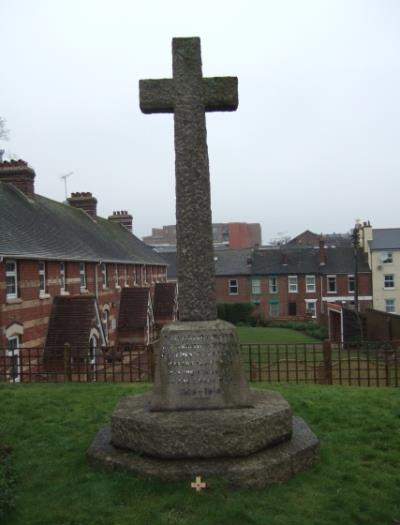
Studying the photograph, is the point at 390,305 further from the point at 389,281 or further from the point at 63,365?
the point at 63,365

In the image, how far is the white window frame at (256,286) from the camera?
53094mm

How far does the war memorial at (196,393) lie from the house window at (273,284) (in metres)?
46.1

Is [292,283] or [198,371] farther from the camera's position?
[292,283]

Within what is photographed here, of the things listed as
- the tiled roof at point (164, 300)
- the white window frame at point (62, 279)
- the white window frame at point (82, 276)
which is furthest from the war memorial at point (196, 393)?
the tiled roof at point (164, 300)

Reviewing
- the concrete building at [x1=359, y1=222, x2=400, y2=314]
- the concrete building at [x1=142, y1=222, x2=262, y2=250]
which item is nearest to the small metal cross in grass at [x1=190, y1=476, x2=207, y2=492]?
the concrete building at [x1=359, y1=222, x2=400, y2=314]

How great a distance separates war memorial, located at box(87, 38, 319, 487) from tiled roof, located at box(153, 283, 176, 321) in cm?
3006

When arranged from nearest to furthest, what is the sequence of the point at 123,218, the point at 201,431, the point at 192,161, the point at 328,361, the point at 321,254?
the point at 201,431, the point at 192,161, the point at 328,361, the point at 123,218, the point at 321,254

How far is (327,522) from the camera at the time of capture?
180 inches

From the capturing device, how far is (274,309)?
5234 cm

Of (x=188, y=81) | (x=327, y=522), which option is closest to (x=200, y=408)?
(x=327, y=522)

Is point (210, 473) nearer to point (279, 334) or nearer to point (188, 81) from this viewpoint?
point (188, 81)

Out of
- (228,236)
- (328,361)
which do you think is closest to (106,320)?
(328,361)

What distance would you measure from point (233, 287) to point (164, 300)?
57.0ft

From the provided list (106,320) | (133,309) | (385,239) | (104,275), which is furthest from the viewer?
(385,239)
